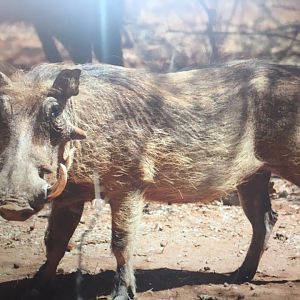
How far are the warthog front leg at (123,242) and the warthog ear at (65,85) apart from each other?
437mm

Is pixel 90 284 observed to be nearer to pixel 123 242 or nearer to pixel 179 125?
pixel 123 242

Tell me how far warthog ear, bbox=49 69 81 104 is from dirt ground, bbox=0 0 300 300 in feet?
0.83

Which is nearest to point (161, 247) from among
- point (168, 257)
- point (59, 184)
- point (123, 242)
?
point (168, 257)

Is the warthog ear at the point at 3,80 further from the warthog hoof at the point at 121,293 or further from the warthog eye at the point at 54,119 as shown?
the warthog hoof at the point at 121,293

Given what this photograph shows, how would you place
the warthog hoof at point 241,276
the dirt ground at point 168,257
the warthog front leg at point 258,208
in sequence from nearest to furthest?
the dirt ground at point 168,257
the warthog hoof at point 241,276
the warthog front leg at point 258,208

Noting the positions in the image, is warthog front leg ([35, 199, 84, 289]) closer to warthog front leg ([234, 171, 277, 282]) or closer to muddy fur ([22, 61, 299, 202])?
muddy fur ([22, 61, 299, 202])

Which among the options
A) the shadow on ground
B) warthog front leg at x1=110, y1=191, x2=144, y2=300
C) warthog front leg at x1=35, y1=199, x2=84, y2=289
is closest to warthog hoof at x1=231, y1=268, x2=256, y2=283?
the shadow on ground

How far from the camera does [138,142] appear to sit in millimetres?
2086

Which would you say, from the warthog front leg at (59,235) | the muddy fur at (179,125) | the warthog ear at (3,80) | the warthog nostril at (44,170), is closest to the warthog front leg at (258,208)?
the muddy fur at (179,125)

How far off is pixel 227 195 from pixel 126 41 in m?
0.76

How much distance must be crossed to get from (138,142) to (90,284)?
541 millimetres

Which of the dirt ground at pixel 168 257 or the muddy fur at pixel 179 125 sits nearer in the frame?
the muddy fur at pixel 179 125

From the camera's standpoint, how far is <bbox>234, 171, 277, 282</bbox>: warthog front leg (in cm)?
237

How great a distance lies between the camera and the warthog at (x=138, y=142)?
181 centimetres
